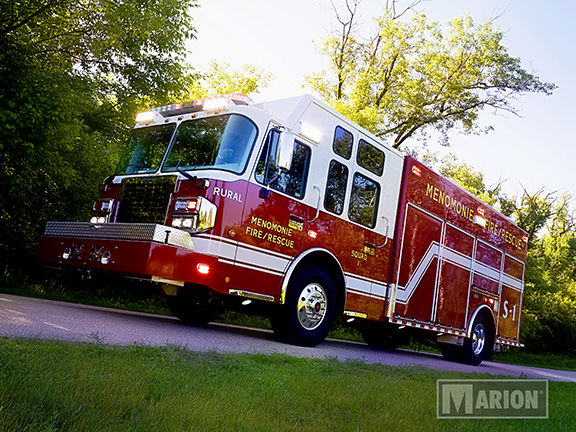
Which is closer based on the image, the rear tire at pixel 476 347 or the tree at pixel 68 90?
the tree at pixel 68 90

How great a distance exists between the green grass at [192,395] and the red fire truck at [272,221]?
1633mm

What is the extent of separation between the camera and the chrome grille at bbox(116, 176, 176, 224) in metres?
6.60

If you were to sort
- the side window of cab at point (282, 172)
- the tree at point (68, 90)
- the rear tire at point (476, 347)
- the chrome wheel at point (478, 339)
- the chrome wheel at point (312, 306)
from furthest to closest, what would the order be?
the chrome wheel at point (478, 339) → the rear tire at point (476, 347) → the tree at point (68, 90) → the chrome wheel at point (312, 306) → the side window of cab at point (282, 172)

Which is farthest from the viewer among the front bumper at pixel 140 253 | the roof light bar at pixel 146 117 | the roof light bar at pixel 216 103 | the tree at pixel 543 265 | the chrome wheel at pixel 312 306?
the tree at pixel 543 265

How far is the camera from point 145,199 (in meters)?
6.84

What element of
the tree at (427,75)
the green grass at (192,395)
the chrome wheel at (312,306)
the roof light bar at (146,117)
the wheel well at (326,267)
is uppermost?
the tree at (427,75)

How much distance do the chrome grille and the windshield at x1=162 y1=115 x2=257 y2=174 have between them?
1.20ft

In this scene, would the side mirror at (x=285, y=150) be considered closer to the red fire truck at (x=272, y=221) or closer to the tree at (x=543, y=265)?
the red fire truck at (x=272, y=221)

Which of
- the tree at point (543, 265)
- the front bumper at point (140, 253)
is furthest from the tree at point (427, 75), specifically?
the front bumper at point (140, 253)

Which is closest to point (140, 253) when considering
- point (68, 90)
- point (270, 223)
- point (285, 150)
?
point (270, 223)

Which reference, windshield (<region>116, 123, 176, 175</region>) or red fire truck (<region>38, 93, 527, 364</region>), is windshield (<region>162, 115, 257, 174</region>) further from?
windshield (<region>116, 123, 176, 175</region>)

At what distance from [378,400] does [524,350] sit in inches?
978

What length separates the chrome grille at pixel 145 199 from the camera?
6.60 meters

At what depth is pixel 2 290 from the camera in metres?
9.02
